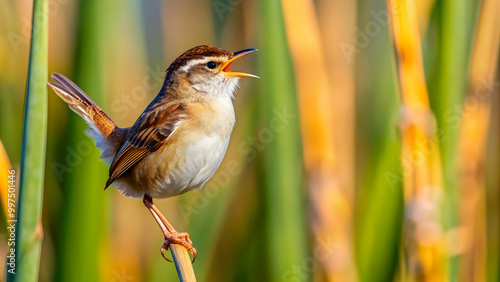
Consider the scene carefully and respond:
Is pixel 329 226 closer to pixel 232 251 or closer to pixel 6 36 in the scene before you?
pixel 232 251

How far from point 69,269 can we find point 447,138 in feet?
4.30

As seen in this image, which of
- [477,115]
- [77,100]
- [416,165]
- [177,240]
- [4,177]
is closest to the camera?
[4,177]

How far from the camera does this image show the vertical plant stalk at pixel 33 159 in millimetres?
1022

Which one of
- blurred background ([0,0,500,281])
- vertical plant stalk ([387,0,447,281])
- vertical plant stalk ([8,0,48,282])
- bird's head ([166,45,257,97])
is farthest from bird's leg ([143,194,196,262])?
vertical plant stalk ([387,0,447,281])

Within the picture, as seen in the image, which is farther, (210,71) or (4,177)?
(210,71)

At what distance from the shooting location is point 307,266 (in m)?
1.98

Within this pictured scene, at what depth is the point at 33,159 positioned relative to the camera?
1.03m

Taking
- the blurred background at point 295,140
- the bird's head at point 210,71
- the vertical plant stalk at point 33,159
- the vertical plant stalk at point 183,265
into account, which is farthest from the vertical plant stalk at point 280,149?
the vertical plant stalk at point 33,159

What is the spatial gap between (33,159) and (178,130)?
0.67 metres

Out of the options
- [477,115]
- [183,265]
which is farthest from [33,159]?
[477,115]

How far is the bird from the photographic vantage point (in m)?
1.59

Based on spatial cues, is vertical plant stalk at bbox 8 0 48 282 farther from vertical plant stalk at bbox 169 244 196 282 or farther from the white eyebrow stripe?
the white eyebrow stripe

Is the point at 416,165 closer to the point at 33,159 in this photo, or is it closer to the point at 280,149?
the point at 280,149

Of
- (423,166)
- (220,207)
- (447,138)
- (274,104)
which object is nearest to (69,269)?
(220,207)
